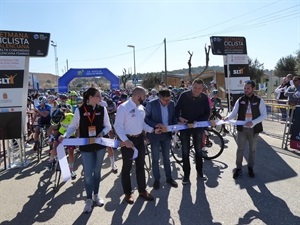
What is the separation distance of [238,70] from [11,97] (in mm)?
7656

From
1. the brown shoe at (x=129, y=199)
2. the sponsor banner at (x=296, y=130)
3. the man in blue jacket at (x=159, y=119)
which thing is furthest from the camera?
the sponsor banner at (x=296, y=130)

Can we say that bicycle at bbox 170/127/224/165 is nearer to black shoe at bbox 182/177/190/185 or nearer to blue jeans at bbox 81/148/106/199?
black shoe at bbox 182/177/190/185

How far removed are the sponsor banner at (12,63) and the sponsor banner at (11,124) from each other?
1190 millimetres

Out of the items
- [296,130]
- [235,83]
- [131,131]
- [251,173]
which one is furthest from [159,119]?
[235,83]

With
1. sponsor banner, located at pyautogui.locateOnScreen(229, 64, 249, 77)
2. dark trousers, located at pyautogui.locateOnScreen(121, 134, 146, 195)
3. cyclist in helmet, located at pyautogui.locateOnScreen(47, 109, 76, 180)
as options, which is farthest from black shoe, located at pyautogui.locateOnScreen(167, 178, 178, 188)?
sponsor banner, located at pyautogui.locateOnScreen(229, 64, 249, 77)

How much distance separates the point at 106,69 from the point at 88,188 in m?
24.1

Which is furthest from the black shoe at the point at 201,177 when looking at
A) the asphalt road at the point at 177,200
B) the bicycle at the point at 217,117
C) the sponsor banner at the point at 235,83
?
the sponsor banner at the point at 235,83

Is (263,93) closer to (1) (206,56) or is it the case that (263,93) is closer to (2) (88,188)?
(1) (206,56)

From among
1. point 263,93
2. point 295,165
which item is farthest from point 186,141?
point 263,93

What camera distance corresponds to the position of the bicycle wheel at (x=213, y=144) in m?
6.69

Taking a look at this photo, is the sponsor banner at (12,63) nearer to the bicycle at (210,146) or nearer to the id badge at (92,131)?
the id badge at (92,131)

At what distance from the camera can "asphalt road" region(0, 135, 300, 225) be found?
13.1 ft

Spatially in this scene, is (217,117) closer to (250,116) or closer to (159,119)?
(250,116)

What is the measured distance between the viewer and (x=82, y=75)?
26.8 metres
